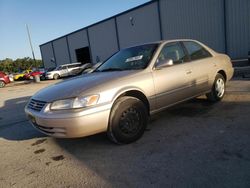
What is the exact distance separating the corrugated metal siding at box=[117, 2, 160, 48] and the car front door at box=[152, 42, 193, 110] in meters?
14.5

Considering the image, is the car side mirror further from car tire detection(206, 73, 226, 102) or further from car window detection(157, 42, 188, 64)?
car tire detection(206, 73, 226, 102)

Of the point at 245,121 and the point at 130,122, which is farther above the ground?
the point at 130,122

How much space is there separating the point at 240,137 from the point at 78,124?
2.30 meters

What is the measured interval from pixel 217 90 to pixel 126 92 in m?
2.70

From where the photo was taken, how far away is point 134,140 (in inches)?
146

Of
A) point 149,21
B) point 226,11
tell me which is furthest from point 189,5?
point 149,21

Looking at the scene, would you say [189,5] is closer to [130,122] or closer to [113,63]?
[113,63]

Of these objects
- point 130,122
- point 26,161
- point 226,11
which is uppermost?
point 226,11

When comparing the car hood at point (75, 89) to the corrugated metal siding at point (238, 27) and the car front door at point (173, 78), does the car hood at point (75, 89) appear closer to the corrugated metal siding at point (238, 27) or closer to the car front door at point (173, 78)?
the car front door at point (173, 78)

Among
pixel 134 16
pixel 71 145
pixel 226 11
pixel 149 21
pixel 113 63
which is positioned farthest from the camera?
pixel 134 16

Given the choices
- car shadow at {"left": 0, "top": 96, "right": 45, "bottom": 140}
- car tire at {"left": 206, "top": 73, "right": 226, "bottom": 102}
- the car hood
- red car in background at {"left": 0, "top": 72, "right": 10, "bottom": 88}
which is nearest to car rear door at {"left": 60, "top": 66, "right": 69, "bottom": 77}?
red car in background at {"left": 0, "top": 72, "right": 10, "bottom": 88}

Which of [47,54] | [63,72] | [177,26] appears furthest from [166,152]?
[47,54]

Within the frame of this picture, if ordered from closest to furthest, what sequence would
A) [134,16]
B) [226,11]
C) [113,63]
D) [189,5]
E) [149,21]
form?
1. [113,63]
2. [226,11]
3. [189,5]
4. [149,21]
5. [134,16]

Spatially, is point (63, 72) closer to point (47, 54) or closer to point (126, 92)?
point (47, 54)
